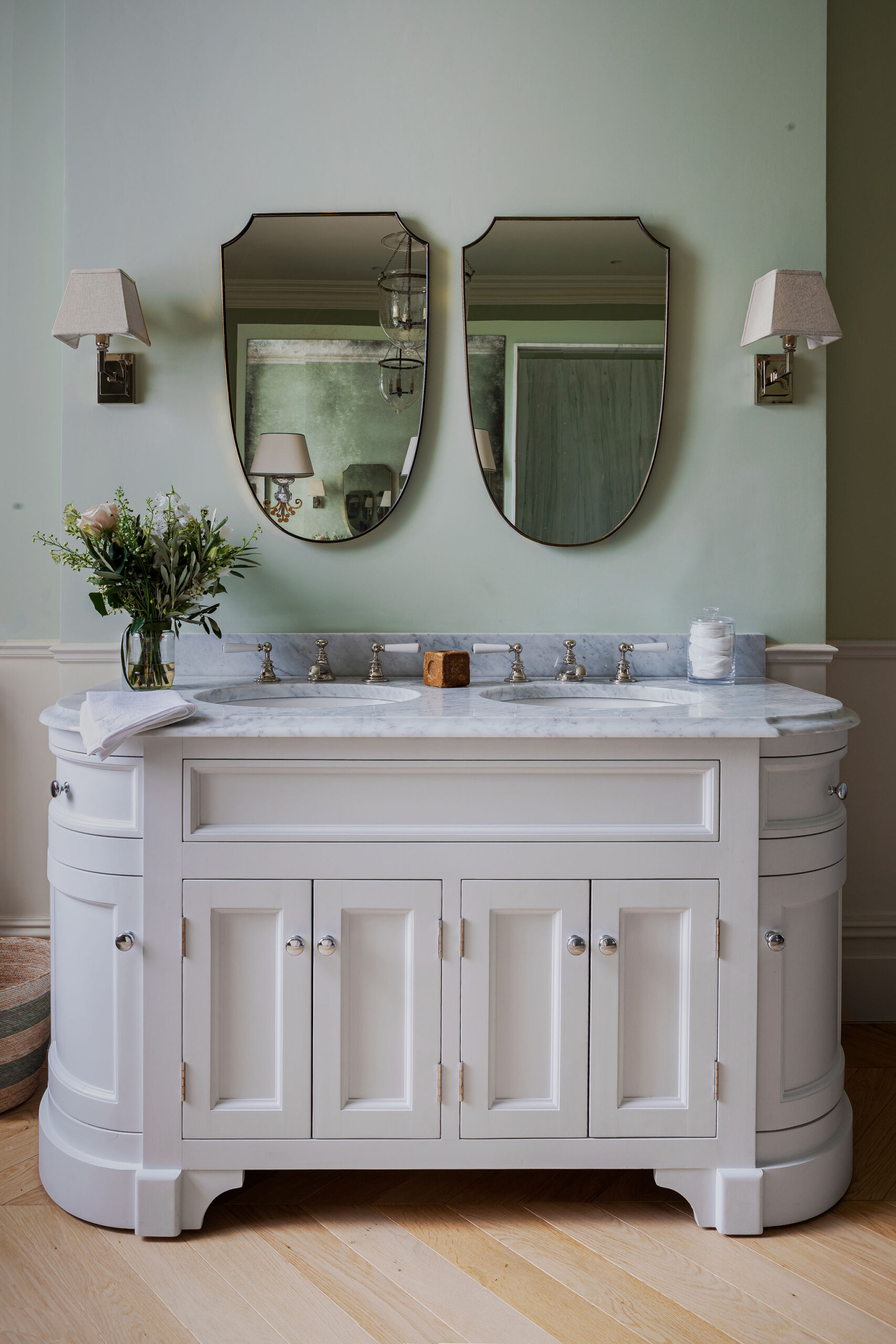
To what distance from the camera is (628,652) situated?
2010 mm

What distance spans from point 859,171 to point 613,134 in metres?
0.66

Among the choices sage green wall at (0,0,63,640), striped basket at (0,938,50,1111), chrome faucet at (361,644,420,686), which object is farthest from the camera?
sage green wall at (0,0,63,640)

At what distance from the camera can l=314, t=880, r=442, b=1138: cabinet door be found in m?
1.45

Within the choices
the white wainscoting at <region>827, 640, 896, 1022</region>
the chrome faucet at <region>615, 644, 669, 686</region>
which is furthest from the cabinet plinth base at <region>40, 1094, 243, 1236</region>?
the white wainscoting at <region>827, 640, 896, 1022</region>

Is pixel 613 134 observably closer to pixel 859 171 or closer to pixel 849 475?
pixel 859 171

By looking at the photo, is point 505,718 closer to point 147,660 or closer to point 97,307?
point 147,660

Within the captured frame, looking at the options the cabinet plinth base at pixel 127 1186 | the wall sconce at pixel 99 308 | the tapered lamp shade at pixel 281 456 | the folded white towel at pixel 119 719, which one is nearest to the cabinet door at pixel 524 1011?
the cabinet plinth base at pixel 127 1186

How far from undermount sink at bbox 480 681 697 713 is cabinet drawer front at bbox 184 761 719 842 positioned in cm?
34

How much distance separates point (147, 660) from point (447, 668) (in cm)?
59

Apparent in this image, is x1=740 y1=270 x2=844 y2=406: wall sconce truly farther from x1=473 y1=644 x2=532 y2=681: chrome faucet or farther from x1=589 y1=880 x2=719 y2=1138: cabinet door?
x1=589 y1=880 x2=719 y2=1138: cabinet door

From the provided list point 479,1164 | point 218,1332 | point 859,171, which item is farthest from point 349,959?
point 859,171

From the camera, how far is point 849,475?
2197 mm

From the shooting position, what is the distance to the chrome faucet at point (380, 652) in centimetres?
194

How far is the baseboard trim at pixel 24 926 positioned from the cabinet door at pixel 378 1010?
1.12m
